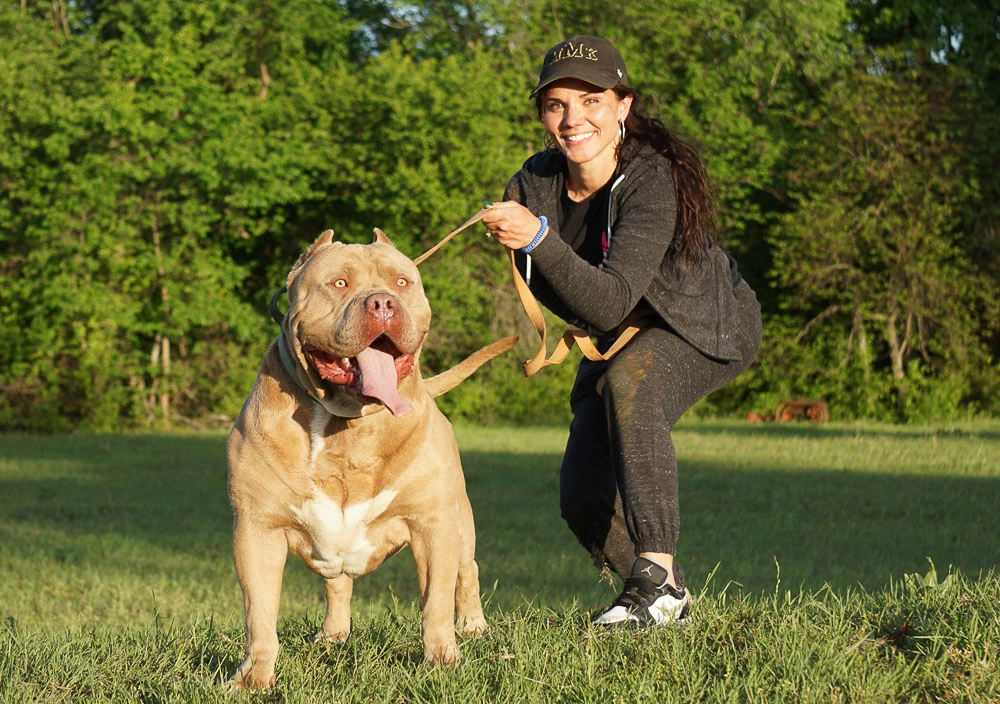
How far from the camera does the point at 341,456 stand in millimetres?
3834

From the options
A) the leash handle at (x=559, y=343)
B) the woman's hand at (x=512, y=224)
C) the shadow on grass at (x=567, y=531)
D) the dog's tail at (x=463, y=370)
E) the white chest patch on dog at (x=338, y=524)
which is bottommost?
the shadow on grass at (x=567, y=531)

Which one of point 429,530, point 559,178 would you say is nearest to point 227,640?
point 429,530

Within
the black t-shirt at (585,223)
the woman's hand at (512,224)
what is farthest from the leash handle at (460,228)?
the black t-shirt at (585,223)

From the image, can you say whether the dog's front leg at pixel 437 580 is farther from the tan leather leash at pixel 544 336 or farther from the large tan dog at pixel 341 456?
the tan leather leash at pixel 544 336

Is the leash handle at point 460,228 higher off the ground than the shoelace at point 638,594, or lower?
higher

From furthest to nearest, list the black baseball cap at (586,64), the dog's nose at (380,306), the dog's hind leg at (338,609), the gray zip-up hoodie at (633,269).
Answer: the dog's hind leg at (338,609) → the black baseball cap at (586,64) → the gray zip-up hoodie at (633,269) → the dog's nose at (380,306)

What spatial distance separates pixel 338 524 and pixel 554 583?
13.4ft

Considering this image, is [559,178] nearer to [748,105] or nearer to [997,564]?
[997,564]

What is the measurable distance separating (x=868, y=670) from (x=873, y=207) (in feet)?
62.1

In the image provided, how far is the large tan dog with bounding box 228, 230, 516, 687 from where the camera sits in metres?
3.73

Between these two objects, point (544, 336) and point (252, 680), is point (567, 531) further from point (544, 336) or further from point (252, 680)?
point (252, 680)

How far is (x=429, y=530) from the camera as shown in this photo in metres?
3.92

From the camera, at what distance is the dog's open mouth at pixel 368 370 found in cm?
368

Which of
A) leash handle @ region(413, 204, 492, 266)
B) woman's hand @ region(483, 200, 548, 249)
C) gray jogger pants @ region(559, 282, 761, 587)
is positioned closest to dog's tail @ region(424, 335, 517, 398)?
gray jogger pants @ region(559, 282, 761, 587)
